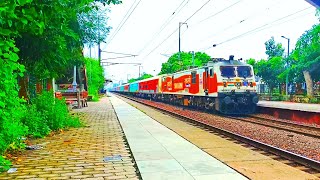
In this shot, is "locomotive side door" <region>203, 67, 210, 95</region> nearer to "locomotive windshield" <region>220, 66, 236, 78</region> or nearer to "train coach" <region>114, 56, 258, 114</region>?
"train coach" <region>114, 56, 258, 114</region>

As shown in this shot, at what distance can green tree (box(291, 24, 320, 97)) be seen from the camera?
3488 centimetres

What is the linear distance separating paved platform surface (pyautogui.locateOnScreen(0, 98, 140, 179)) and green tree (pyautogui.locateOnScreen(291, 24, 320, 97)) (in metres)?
30.1

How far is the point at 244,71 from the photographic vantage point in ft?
66.5

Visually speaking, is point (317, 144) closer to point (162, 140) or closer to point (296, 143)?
point (296, 143)

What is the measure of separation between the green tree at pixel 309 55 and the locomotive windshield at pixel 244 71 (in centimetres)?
1743

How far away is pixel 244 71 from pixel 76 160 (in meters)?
14.9

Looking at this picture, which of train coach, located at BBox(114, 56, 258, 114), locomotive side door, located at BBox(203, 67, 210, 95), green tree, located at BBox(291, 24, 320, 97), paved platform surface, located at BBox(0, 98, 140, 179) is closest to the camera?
paved platform surface, located at BBox(0, 98, 140, 179)

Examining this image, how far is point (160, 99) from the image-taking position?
41031 mm

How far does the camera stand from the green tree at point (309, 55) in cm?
3488

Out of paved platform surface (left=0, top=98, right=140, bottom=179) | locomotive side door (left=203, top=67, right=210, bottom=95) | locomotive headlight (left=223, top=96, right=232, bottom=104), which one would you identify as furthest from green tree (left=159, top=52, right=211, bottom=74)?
paved platform surface (left=0, top=98, right=140, bottom=179)

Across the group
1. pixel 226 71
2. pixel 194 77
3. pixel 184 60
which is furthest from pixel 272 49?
pixel 226 71

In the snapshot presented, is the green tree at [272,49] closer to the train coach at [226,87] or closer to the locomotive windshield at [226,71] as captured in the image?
the train coach at [226,87]

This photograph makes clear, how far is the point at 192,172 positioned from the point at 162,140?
151 inches

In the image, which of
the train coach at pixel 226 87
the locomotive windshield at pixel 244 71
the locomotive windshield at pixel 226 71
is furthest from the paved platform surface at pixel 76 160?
the locomotive windshield at pixel 244 71
